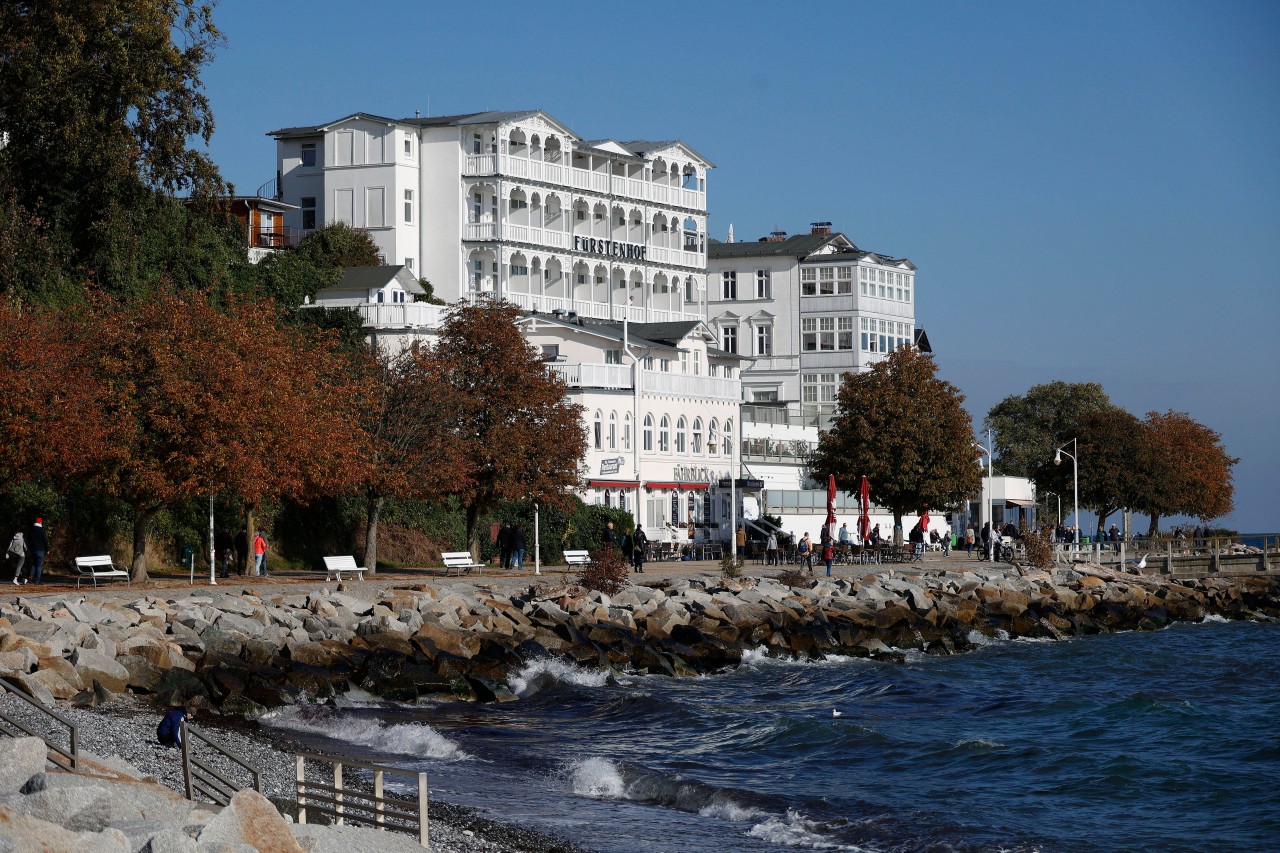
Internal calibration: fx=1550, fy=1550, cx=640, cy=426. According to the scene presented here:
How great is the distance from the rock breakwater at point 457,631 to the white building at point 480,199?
41717 mm

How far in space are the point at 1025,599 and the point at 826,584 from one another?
7151 millimetres

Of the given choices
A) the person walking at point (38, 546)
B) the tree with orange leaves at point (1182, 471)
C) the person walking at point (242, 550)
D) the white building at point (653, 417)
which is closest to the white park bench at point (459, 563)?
the person walking at point (242, 550)

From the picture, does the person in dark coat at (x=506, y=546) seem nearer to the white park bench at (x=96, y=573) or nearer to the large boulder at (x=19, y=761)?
the white park bench at (x=96, y=573)

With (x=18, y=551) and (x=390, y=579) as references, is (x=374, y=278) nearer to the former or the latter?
(x=390, y=579)

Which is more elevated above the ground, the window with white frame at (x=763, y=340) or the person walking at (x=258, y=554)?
the window with white frame at (x=763, y=340)

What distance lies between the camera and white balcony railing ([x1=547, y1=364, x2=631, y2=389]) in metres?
64.6

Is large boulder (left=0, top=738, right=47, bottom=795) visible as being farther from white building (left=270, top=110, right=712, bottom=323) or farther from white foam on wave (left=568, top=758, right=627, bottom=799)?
white building (left=270, top=110, right=712, bottom=323)

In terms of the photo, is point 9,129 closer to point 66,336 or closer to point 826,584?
point 66,336

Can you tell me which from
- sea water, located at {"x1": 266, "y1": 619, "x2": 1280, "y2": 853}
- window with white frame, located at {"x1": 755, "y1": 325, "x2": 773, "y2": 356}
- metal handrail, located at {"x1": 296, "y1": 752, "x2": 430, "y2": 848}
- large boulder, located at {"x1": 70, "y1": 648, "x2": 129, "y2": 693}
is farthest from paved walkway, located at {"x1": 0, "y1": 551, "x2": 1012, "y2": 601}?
window with white frame, located at {"x1": 755, "y1": 325, "x2": 773, "y2": 356}

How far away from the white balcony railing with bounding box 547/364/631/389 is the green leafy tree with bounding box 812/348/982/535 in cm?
918

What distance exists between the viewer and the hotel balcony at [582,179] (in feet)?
278

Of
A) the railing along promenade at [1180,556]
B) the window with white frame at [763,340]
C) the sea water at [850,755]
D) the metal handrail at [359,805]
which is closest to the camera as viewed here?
the metal handrail at [359,805]

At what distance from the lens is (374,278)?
6812cm

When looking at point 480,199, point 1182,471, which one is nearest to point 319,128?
point 480,199
